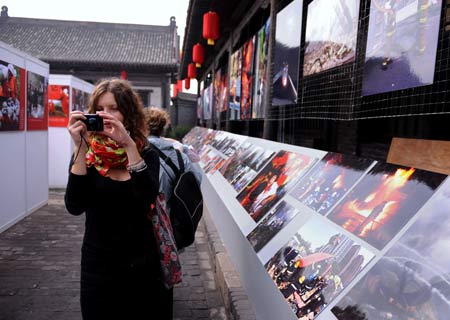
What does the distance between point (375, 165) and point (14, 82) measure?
445cm

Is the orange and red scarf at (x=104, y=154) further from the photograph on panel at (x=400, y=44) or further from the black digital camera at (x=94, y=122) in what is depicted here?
the photograph on panel at (x=400, y=44)

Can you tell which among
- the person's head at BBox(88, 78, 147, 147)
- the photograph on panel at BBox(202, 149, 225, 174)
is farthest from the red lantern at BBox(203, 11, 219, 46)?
the person's head at BBox(88, 78, 147, 147)

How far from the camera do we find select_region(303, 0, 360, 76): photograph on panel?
9.11 ft

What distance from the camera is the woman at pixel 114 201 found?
1646 mm

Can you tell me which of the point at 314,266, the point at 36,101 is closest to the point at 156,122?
the point at 314,266

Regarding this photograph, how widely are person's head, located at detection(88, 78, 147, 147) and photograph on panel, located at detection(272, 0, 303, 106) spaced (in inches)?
95.0

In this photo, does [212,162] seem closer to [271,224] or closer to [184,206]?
[271,224]

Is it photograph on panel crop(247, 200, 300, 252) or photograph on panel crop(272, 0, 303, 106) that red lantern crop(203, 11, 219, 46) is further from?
photograph on panel crop(247, 200, 300, 252)

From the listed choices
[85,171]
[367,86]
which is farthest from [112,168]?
[367,86]

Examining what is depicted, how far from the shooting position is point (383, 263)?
1.40m

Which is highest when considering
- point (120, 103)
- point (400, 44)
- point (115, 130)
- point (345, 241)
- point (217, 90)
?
point (217, 90)

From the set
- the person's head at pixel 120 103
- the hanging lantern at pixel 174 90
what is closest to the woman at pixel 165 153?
the person's head at pixel 120 103

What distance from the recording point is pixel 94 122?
157 cm

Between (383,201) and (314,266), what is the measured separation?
0.42 metres
